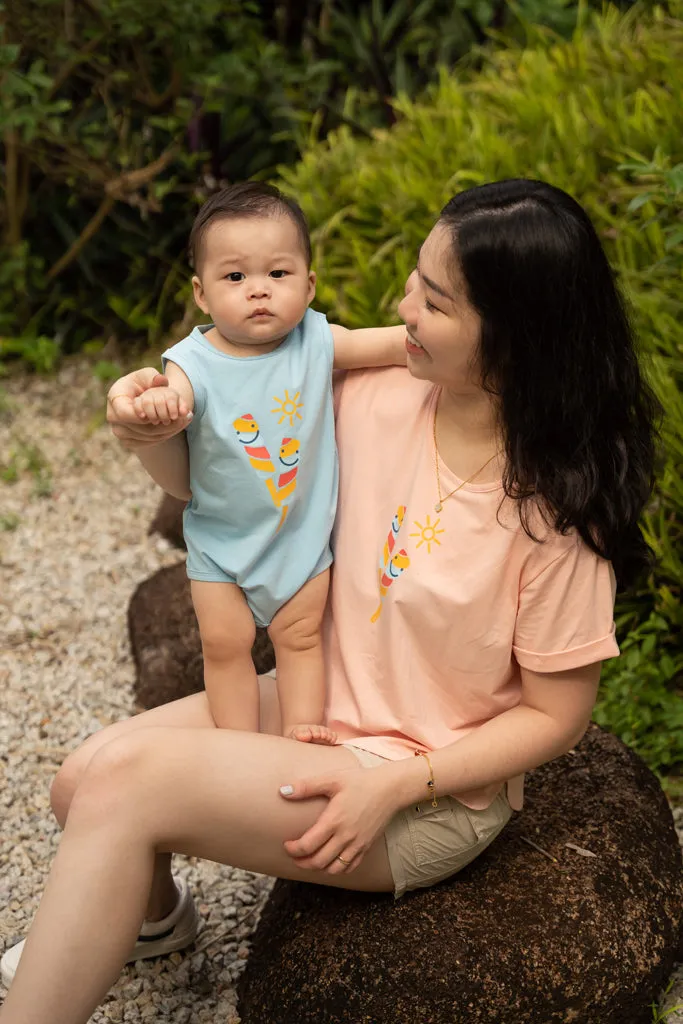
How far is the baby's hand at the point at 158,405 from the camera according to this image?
167 centimetres

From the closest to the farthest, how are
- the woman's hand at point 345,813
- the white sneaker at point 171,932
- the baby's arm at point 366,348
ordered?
1. the woman's hand at point 345,813
2. the baby's arm at point 366,348
3. the white sneaker at point 171,932

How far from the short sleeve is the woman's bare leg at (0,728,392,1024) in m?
0.37

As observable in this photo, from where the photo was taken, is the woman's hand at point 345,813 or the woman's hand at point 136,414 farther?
the woman's hand at point 345,813

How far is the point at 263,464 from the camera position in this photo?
6.23ft

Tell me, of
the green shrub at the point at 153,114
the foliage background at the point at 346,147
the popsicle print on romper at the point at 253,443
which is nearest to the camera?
the popsicle print on romper at the point at 253,443

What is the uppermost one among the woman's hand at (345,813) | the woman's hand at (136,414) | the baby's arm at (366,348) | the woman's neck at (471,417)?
the woman's hand at (136,414)

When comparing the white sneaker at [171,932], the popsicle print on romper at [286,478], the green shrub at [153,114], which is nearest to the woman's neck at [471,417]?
the popsicle print on romper at [286,478]

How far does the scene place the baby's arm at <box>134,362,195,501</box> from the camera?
167 cm

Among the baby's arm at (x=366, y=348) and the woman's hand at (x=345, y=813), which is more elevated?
the baby's arm at (x=366, y=348)

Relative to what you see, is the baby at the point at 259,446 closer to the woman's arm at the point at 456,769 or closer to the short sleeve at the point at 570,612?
the woman's arm at the point at 456,769

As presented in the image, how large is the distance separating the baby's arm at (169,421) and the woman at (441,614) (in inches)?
0.8

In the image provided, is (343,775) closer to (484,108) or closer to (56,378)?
(484,108)

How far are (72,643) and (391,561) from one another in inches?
71.6

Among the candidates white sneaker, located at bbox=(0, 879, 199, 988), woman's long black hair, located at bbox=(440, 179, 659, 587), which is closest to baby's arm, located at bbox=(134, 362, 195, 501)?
woman's long black hair, located at bbox=(440, 179, 659, 587)
